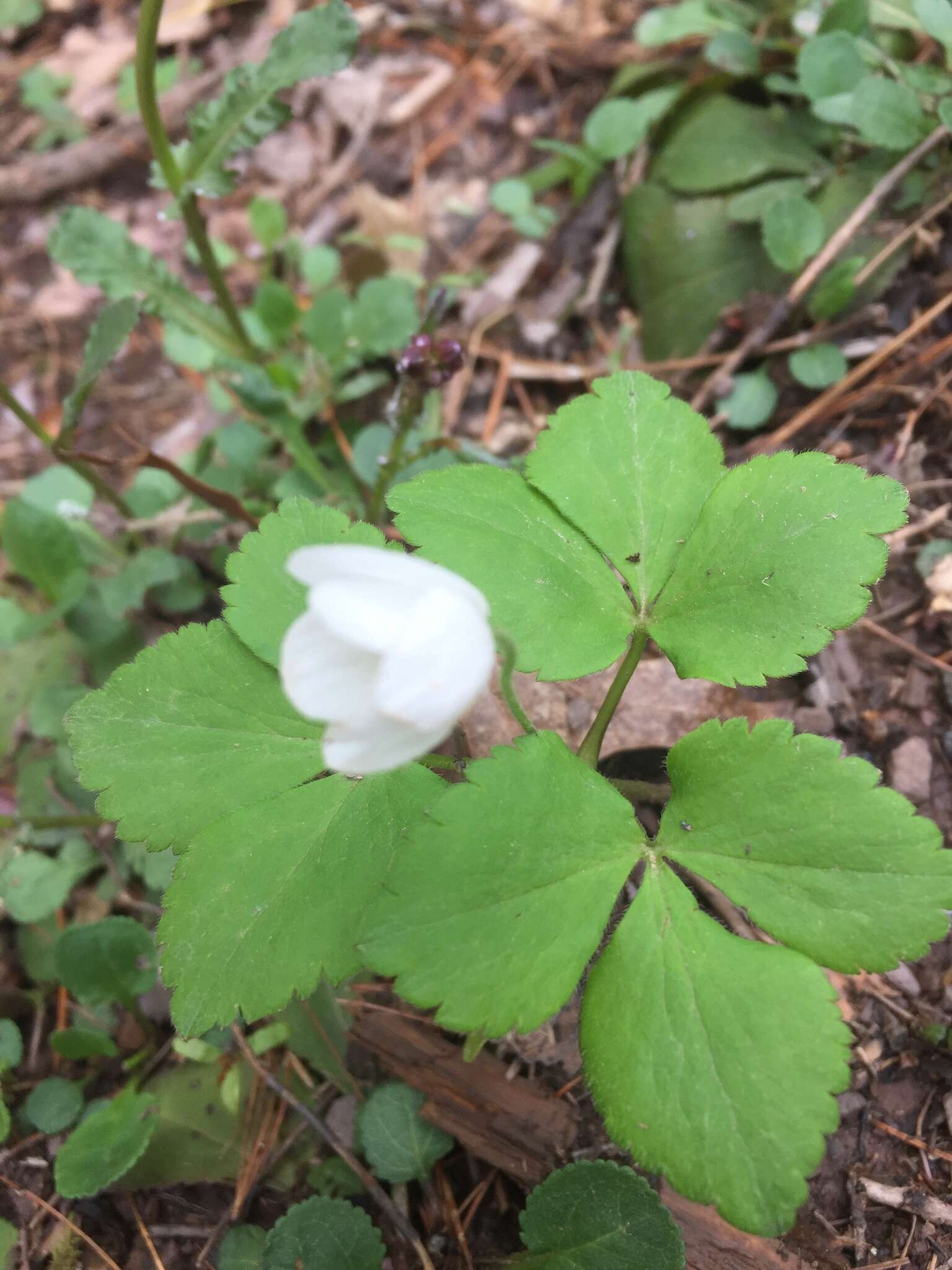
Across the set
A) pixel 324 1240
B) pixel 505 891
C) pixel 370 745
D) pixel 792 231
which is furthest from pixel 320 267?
pixel 324 1240

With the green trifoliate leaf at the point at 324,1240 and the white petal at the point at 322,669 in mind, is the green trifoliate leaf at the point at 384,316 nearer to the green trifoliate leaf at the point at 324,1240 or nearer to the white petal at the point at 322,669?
the white petal at the point at 322,669

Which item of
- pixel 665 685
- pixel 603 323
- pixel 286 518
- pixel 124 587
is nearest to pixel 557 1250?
pixel 665 685

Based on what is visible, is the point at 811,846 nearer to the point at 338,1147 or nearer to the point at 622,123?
the point at 338,1147

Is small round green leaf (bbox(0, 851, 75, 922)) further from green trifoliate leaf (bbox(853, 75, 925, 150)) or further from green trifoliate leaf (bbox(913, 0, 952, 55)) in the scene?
green trifoliate leaf (bbox(913, 0, 952, 55))

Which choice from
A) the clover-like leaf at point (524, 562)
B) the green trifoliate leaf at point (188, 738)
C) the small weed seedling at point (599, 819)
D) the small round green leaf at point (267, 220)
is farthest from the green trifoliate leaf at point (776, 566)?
the small round green leaf at point (267, 220)

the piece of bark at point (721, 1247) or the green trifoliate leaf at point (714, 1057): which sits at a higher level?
the green trifoliate leaf at point (714, 1057)

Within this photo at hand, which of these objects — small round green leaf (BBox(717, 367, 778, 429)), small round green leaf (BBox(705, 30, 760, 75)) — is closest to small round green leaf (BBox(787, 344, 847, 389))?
small round green leaf (BBox(717, 367, 778, 429))
